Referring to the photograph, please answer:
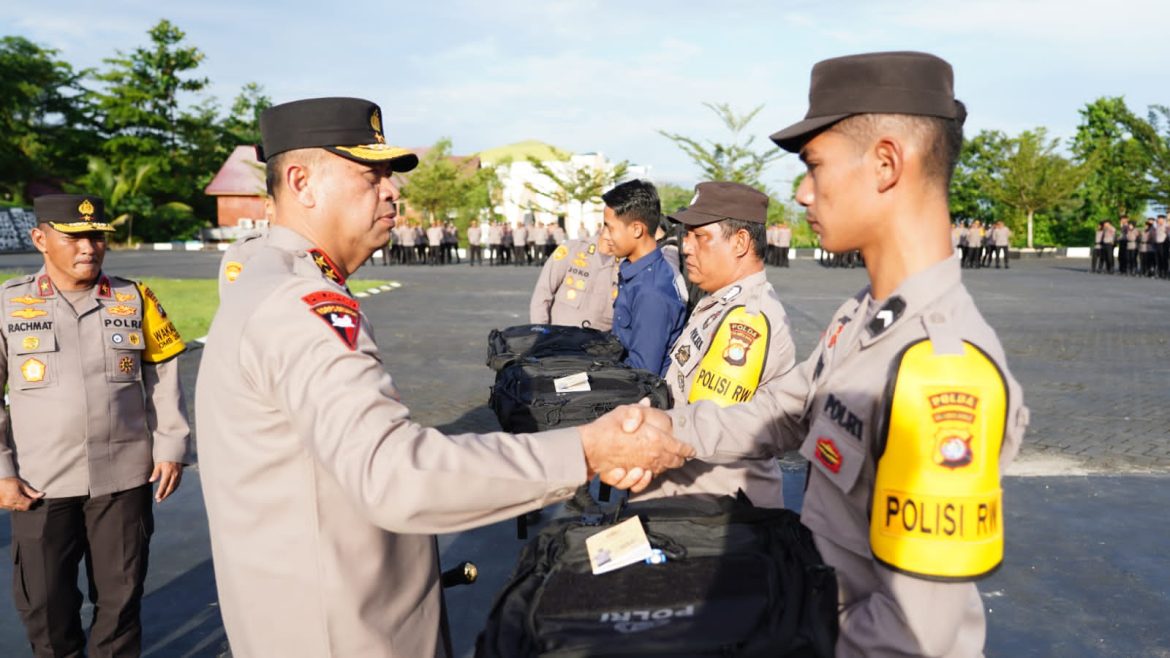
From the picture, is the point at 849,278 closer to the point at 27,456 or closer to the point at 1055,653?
the point at 1055,653

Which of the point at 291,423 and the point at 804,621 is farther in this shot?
the point at 291,423

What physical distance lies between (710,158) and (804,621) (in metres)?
36.8

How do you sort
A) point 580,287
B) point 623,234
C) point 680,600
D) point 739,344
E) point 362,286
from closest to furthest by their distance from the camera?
point 680,600, point 739,344, point 623,234, point 580,287, point 362,286

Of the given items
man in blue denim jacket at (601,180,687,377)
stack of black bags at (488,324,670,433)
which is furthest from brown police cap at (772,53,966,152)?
man in blue denim jacket at (601,180,687,377)

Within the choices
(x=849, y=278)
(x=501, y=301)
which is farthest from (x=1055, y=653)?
(x=849, y=278)

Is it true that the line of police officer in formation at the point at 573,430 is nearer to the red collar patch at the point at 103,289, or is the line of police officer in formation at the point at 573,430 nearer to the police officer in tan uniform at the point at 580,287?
the red collar patch at the point at 103,289

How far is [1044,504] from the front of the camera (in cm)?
597

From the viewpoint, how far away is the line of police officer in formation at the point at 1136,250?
92.3ft

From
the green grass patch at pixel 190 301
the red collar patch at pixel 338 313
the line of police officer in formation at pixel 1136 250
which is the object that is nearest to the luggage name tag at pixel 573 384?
the red collar patch at pixel 338 313

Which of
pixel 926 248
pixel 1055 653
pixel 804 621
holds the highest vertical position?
pixel 926 248

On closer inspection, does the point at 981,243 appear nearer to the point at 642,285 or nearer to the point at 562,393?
the point at 642,285

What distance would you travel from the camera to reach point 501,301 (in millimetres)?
19703

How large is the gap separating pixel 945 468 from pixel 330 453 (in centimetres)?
119

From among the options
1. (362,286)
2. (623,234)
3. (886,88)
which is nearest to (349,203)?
(886,88)
